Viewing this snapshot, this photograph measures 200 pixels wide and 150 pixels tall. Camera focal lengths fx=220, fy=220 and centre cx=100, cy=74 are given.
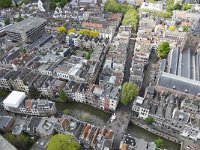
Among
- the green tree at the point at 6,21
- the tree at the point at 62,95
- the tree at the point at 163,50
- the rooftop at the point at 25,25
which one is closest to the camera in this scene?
the tree at the point at 62,95

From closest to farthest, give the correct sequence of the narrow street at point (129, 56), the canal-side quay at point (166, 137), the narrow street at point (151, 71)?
the canal-side quay at point (166, 137), the narrow street at point (151, 71), the narrow street at point (129, 56)

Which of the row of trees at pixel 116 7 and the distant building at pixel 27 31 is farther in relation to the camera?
the row of trees at pixel 116 7

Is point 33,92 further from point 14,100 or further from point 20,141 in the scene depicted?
point 20,141

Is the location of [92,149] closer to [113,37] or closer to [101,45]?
[101,45]

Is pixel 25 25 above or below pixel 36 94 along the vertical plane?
above

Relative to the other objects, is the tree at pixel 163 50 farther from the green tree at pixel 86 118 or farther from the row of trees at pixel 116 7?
the green tree at pixel 86 118

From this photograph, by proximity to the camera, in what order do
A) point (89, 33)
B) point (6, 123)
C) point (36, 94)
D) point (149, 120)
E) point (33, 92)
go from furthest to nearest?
point (89, 33) → point (36, 94) → point (33, 92) → point (149, 120) → point (6, 123)

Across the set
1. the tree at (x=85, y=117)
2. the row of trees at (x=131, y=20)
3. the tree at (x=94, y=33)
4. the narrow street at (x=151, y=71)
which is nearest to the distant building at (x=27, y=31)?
the tree at (x=94, y=33)

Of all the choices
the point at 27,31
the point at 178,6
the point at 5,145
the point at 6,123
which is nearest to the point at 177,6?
the point at 178,6
